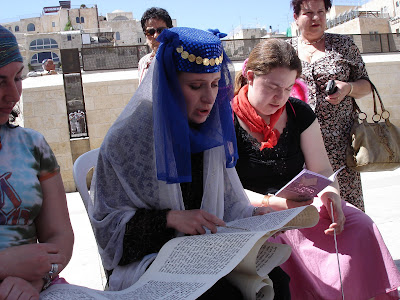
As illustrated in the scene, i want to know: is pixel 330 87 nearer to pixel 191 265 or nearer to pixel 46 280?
pixel 191 265

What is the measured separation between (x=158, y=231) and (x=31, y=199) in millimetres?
446

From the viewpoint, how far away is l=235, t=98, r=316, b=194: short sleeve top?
2.47m

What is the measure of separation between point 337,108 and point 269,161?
94 cm

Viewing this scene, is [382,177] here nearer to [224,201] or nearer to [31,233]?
[224,201]

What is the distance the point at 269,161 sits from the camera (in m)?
2.47

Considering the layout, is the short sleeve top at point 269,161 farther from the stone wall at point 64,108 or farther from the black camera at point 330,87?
the stone wall at point 64,108

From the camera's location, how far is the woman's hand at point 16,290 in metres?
1.31

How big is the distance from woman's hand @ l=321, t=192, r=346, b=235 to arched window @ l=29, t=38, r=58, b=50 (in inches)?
2978

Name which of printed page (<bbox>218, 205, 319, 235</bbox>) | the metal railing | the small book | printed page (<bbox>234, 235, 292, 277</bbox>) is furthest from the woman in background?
the metal railing

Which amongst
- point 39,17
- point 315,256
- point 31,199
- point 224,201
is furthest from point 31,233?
point 39,17

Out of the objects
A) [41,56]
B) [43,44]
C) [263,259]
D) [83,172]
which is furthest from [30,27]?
[263,259]

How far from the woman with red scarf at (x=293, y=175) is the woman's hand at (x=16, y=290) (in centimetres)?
116

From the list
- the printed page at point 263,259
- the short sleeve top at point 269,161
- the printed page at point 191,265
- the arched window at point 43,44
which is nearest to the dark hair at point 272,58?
the short sleeve top at point 269,161

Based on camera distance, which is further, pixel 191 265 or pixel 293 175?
pixel 293 175
